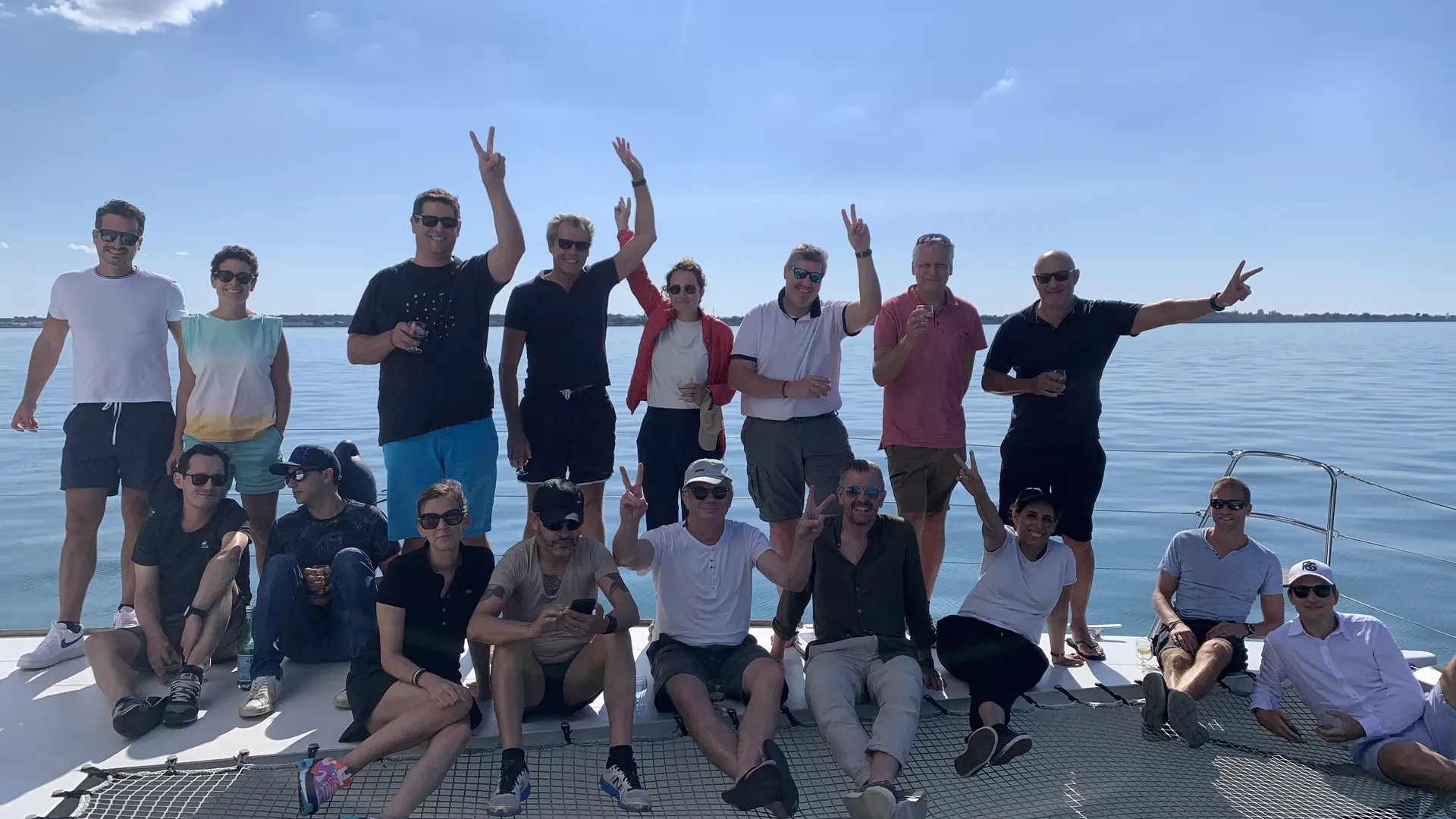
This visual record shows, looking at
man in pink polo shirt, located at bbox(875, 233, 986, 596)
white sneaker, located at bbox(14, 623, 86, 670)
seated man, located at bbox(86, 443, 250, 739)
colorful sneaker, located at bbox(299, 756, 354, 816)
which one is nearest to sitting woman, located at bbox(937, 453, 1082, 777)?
man in pink polo shirt, located at bbox(875, 233, 986, 596)

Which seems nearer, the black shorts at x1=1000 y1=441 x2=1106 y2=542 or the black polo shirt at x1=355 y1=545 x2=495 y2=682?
the black polo shirt at x1=355 y1=545 x2=495 y2=682

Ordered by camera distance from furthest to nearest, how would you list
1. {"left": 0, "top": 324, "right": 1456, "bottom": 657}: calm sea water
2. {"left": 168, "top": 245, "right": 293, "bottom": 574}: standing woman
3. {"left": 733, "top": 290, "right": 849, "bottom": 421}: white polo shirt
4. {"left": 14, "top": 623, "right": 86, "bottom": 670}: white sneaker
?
1. {"left": 0, "top": 324, "right": 1456, "bottom": 657}: calm sea water
2. {"left": 733, "top": 290, "right": 849, "bottom": 421}: white polo shirt
3. {"left": 168, "top": 245, "right": 293, "bottom": 574}: standing woman
4. {"left": 14, "top": 623, "right": 86, "bottom": 670}: white sneaker

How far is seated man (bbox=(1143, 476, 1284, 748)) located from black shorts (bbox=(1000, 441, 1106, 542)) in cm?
41

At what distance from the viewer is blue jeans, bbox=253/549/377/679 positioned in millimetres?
3689

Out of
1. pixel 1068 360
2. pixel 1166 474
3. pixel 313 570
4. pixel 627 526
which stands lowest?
pixel 1166 474

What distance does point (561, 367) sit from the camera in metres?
4.09

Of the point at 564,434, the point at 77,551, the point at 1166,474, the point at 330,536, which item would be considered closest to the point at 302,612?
the point at 330,536

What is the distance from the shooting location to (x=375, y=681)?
3271 millimetres

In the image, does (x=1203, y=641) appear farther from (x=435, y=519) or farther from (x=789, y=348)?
(x=435, y=519)

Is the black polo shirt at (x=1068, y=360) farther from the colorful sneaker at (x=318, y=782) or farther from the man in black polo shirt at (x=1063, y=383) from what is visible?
the colorful sneaker at (x=318, y=782)

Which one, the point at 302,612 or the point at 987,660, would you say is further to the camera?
the point at 302,612

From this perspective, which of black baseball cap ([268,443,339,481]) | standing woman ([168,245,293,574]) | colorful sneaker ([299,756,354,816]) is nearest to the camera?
colorful sneaker ([299,756,354,816])

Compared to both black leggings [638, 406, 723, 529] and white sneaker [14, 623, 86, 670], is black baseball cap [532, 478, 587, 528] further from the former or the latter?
white sneaker [14, 623, 86, 670]

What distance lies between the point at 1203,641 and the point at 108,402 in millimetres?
5210
